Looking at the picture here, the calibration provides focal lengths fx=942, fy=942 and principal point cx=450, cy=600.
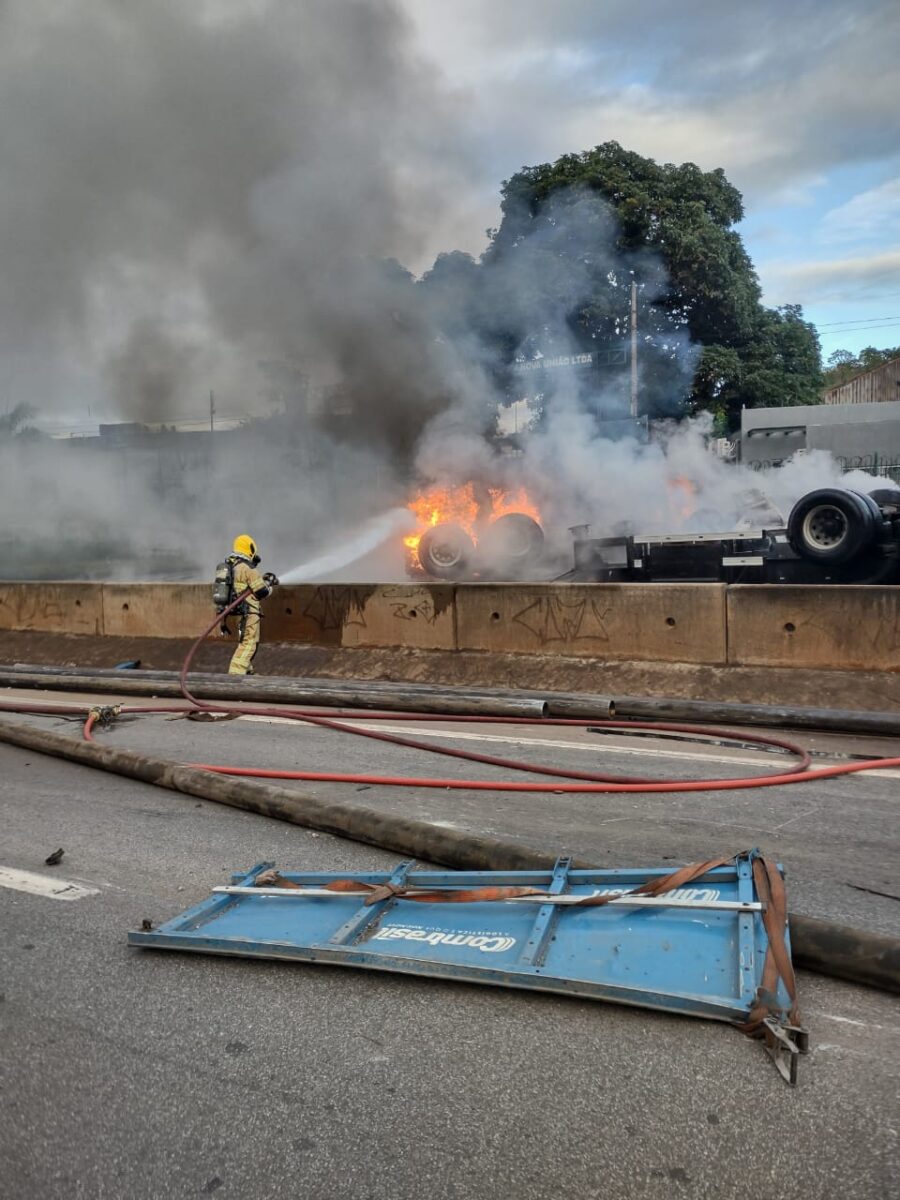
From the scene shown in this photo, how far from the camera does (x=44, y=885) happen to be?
3.85 meters

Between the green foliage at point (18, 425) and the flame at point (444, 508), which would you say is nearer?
the flame at point (444, 508)

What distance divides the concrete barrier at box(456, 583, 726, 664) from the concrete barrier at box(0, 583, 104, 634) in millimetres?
5233

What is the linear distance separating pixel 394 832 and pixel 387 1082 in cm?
168

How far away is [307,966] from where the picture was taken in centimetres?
302

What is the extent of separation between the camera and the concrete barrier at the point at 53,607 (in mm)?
11906

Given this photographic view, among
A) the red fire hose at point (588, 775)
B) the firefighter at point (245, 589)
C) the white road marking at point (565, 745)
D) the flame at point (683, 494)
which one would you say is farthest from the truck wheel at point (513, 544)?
the red fire hose at point (588, 775)

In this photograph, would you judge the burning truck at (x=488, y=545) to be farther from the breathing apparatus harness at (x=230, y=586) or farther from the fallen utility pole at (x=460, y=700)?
the fallen utility pole at (x=460, y=700)

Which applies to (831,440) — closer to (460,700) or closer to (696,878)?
(460,700)

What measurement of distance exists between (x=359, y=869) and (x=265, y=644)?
268 inches

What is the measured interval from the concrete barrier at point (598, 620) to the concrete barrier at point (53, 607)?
5233mm

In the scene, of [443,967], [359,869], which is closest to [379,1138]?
[443,967]

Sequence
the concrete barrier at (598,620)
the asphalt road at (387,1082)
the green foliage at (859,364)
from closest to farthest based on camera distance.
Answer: the asphalt road at (387,1082), the concrete barrier at (598,620), the green foliage at (859,364)

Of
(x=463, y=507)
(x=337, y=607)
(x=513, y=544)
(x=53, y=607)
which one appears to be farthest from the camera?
(x=463, y=507)

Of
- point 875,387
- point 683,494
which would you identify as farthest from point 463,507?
point 875,387
